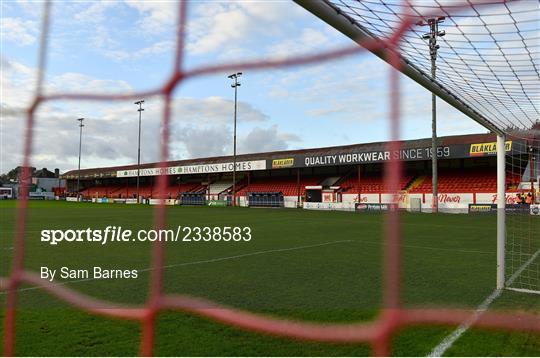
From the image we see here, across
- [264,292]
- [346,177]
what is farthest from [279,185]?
[264,292]

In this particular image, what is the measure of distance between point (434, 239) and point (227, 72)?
27.6 ft

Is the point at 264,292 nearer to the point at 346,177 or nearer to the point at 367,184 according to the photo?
the point at 367,184

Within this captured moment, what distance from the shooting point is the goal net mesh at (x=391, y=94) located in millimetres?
2832

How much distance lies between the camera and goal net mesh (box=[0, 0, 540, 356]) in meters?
2.83

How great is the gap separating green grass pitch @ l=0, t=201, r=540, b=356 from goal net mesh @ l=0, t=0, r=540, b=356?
0.15 m

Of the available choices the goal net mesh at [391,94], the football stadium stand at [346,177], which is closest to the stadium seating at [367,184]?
the football stadium stand at [346,177]

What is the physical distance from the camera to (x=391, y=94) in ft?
7.66

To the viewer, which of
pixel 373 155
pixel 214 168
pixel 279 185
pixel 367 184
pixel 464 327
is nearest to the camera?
pixel 464 327

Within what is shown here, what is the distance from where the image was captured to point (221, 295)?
4.71 m

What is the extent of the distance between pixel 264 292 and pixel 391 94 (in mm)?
3095

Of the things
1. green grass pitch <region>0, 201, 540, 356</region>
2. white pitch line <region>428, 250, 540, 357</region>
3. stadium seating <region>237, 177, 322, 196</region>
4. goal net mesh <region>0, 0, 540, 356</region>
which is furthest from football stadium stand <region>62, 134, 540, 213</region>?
goal net mesh <region>0, 0, 540, 356</region>

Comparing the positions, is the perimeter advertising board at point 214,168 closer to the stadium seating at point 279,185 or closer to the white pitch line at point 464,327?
the stadium seating at point 279,185

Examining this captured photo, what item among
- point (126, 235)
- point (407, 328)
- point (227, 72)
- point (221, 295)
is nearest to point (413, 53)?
point (227, 72)

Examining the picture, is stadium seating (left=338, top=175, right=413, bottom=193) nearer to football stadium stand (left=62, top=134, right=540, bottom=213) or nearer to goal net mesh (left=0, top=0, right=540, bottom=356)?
football stadium stand (left=62, top=134, right=540, bottom=213)
